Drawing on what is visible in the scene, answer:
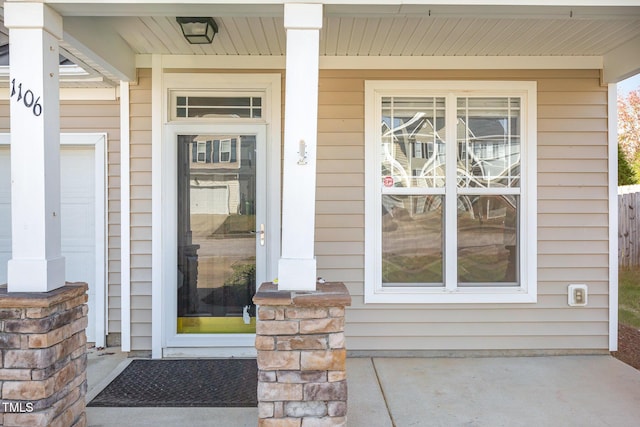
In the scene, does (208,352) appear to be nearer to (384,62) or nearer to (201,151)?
(201,151)

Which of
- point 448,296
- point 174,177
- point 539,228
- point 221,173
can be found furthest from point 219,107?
point 539,228

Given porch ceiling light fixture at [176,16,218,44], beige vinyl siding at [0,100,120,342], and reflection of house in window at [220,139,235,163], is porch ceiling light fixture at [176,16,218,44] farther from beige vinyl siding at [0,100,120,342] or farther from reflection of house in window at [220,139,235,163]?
beige vinyl siding at [0,100,120,342]

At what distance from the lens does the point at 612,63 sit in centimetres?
362

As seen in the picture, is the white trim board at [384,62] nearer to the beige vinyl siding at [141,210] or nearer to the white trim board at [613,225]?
the beige vinyl siding at [141,210]

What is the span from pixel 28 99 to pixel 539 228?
3704 millimetres

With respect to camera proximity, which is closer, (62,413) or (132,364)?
(62,413)

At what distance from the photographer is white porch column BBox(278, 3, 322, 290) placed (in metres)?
2.36

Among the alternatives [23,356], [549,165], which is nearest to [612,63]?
[549,165]

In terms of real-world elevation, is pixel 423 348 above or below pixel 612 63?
below

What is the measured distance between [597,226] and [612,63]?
132cm

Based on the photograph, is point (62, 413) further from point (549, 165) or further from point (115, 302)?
point (549, 165)

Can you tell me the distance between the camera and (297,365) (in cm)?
223

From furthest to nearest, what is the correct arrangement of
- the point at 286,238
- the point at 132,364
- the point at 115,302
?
the point at 115,302
the point at 132,364
the point at 286,238

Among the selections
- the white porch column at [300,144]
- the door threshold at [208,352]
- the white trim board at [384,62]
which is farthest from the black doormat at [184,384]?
the white trim board at [384,62]
